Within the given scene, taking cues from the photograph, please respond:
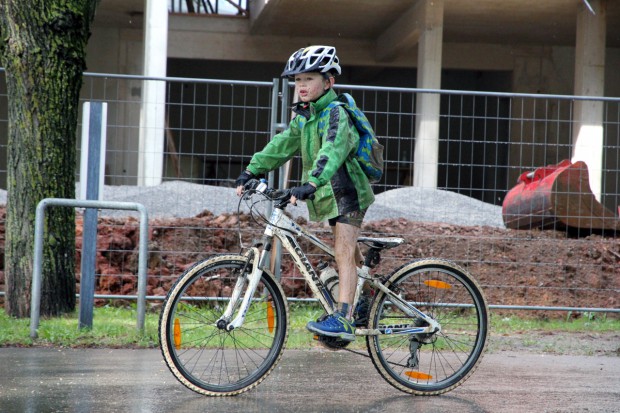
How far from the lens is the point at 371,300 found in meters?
5.79

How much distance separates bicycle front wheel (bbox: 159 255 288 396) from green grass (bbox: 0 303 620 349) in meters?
1.79

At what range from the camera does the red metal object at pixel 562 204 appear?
11.3 m

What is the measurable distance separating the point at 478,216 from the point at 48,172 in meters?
5.02

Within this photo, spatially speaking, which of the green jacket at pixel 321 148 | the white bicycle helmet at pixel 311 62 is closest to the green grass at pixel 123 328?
the green jacket at pixel 321 148

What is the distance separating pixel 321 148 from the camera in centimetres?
552

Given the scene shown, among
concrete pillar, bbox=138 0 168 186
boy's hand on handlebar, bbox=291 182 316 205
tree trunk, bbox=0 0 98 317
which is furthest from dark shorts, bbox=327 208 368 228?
concrete pillar, bbox=138 0 168 186

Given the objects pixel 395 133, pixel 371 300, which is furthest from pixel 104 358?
pixel 395 133

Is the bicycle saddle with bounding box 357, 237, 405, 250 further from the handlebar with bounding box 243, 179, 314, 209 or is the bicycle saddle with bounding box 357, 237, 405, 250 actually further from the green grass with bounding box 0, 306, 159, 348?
the green grass with bounding box 0, 306, 159, 348

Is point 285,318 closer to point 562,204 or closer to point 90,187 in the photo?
point 90,187

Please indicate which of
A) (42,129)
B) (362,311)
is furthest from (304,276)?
(42,129)

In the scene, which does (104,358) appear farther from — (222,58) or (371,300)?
(222,58)

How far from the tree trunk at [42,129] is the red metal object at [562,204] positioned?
4.94 meters

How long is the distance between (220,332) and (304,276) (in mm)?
539

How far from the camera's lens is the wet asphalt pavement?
5219 millimetres
